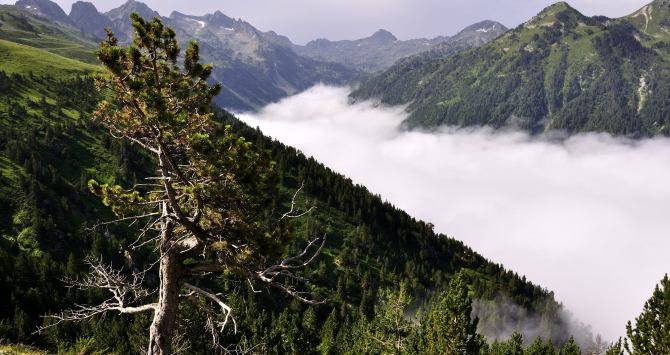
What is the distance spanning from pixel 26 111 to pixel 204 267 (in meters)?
134

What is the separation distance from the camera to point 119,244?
35.0 meters

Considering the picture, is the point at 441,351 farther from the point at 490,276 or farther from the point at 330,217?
the point at 490,276

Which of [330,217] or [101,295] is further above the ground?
[330,217]

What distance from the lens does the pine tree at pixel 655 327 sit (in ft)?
98.4

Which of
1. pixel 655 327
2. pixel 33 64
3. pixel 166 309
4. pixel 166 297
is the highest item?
pixel 655 327

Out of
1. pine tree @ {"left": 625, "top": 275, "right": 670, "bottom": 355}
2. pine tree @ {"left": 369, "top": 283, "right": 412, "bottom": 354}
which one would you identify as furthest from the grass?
pine tree @ {"left": 625, "top": 275, "right": 670, "bottom": 355}

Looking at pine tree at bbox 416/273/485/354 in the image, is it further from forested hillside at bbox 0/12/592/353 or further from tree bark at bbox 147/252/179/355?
tree bark at bbox 147/252/179/355

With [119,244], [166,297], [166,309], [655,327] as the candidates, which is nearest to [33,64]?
[119,244]

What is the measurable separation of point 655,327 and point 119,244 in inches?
1652

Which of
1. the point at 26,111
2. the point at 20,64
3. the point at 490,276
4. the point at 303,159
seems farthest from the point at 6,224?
the point at 490,276

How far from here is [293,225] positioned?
15.6 m

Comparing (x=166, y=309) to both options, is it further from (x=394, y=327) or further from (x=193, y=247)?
(x=394, y=327)

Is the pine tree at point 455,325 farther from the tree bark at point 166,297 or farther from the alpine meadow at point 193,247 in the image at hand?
the tree bark at point 166,297

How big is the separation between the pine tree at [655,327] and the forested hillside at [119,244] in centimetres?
1333
